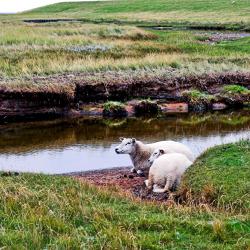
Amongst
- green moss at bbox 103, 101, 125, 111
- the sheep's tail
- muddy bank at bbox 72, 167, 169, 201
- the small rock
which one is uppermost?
the sheep's tail

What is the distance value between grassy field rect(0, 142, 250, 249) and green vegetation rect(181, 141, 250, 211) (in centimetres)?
21

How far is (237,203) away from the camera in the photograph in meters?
12.7

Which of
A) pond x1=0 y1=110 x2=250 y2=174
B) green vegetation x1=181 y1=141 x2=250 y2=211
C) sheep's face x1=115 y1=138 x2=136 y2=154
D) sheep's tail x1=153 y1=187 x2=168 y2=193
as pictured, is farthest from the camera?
pond x1=0 y1=110 x2=250 y2=174

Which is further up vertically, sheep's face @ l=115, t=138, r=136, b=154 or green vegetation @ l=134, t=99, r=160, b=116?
sheep's face @ l=115, t=138, r=136, b=154

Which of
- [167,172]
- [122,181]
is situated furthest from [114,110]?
[167,172]

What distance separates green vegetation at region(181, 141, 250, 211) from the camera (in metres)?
13.1

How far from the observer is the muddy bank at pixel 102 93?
3012 cm

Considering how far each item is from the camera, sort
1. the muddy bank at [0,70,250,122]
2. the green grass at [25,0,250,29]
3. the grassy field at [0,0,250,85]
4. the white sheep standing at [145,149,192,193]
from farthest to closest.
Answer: the green grass at [25,0,250,29], the grassy field at [0,0,250,85], the muddy bank at [0,70,250,122], the white sheep standing at [145,149,192,193]

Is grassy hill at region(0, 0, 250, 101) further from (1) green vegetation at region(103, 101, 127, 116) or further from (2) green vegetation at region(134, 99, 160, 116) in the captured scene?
(2) green vegetation at region(134, 99, 160, 116)

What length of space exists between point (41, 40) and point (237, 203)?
38.1 m

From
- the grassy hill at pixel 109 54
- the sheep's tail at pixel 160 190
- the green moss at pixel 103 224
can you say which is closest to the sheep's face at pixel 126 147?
the sheep's tail at pixel 160 190

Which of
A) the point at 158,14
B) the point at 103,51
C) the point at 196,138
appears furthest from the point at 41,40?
the point at 158,14

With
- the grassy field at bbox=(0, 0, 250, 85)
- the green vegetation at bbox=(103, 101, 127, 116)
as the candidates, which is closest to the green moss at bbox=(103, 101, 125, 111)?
Result: the green vegetation at bbox=(103, 101, 127, 116)

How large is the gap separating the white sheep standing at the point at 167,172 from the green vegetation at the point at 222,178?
426mm
